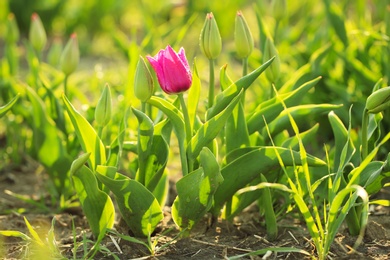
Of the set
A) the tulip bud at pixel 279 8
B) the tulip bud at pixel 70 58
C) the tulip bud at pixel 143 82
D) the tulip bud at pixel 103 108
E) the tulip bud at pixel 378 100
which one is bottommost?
the tulip bud at pixel 378 100

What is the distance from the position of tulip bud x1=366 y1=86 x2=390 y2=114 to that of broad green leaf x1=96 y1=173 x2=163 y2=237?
0.55 metres

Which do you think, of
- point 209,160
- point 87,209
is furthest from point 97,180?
point 209,160

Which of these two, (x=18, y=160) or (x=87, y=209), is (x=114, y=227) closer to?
(x=87, y=209)

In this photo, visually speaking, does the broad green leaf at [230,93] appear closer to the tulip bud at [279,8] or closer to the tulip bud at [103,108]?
the tulip bud at [103,108]

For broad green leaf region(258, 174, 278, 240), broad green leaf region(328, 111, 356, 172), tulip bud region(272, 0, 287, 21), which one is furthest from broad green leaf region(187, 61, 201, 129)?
tulip bud region(272, 0, 287, 21)

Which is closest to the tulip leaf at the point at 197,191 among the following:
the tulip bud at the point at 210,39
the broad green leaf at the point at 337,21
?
the tulip bud at the point at 210,39

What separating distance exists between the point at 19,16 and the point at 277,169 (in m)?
3.18

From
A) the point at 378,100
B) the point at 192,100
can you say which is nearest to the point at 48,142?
the point at 192,100

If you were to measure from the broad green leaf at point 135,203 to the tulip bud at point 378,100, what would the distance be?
55 cm

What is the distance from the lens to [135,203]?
184cm

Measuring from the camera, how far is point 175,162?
Answer: 2.87 m

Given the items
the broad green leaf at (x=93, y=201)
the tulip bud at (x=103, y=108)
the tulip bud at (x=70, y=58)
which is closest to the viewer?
the broad green leaf at (x=93, y=201)

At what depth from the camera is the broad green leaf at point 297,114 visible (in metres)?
1.98

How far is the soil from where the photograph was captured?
72.7 inches
